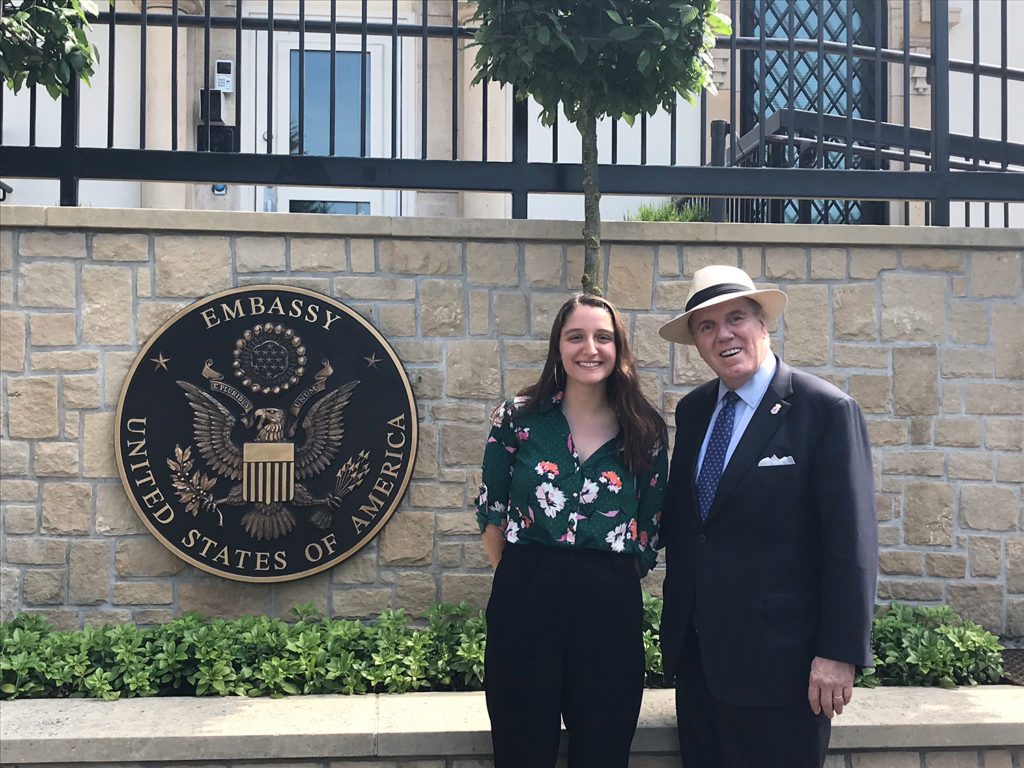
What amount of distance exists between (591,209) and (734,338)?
1691mm

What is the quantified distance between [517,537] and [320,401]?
1.85m

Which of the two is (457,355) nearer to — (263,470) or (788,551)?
(263,470)

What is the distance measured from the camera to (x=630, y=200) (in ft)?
26.7

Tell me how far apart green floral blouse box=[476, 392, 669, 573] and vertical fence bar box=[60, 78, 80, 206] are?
9.33 ft

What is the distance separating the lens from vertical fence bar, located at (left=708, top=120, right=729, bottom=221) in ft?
20.8

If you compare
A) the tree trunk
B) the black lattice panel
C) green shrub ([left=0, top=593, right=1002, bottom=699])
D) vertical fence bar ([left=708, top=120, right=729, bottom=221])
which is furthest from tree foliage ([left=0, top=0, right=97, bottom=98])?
the black lattice panel

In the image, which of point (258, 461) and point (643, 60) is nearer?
point (643, 60)

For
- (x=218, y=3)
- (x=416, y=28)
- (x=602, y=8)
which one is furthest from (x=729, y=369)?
(x=218, y=3)

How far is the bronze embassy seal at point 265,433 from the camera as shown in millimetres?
4699

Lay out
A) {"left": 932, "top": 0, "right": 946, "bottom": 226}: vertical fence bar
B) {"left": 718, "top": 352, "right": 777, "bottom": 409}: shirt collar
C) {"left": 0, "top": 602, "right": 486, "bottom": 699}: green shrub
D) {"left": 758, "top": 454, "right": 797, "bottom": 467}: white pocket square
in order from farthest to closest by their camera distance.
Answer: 1. {"left": 932, "top": 0, "right": 946, "bottom": 226}: vertical fence bar
2. {"left": 0, "top": 602, "right": 486, "bottom": 699}: green shrub
3. {"left": 718, "top": 352, "right": 777, "bottom": 409}: shirt collar
4. {"left": 758, "top": 454, "right": 797, "bottom": 467}: white pocket square

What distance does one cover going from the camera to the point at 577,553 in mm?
3127

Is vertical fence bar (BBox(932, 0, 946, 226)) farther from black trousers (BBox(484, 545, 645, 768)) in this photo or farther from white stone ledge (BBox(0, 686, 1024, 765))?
black trousers (BBox(484, 545, 645, 768))

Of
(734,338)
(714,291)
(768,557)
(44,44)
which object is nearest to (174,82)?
(44,44)

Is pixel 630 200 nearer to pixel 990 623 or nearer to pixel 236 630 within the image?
pixel 990 623
